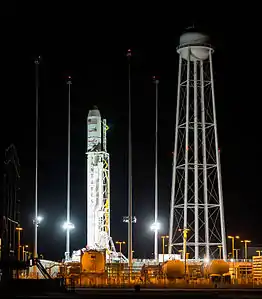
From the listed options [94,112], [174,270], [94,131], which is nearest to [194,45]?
[94,112]

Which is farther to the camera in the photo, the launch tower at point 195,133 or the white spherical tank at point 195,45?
the white spherical tank at point 195,45

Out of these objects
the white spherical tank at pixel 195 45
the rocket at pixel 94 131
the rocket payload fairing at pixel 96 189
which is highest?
the white spherical tank at pixel 195 45

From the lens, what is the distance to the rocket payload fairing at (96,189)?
81562mm

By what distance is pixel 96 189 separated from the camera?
82188 mm

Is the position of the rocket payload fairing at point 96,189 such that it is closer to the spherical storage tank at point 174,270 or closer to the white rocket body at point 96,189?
the white rocket body at point 96,189

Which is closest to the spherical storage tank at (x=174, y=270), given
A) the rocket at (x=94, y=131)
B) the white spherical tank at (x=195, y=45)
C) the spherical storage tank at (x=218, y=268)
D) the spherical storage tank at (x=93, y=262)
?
the spherical storage tank at (x=218, y=268)

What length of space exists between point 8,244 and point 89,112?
4308 cm

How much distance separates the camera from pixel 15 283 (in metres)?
38.2

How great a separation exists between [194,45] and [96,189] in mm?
19151

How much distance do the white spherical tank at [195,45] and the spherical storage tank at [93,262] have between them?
71.4 ft

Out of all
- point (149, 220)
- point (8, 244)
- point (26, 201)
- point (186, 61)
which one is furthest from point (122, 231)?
point (8, 244)

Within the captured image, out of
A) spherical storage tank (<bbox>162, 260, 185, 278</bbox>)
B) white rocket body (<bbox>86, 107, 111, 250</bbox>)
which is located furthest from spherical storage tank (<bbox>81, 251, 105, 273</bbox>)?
white rocket body (<bbox>86, 107, 111, 250</bbox>)

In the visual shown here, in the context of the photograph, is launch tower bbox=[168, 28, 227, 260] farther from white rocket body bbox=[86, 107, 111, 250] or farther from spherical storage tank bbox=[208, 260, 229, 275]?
spherical storage tank bbox=[208, 260, 229, 275]

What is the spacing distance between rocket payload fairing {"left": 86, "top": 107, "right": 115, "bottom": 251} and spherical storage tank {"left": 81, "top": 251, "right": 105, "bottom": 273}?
18222 millimetres
